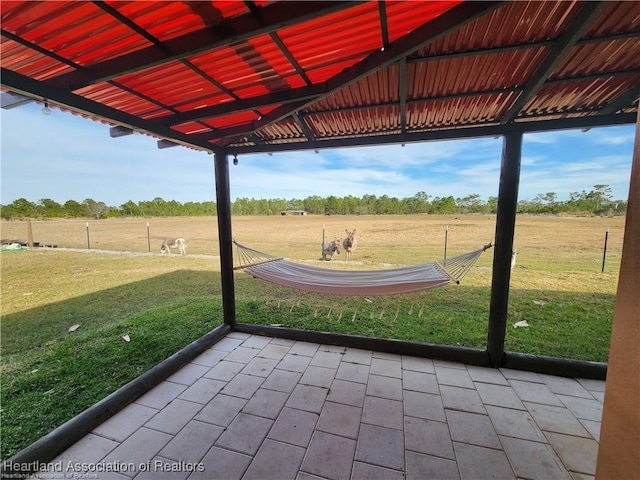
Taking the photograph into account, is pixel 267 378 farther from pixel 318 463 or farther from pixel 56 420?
pixel 56 420

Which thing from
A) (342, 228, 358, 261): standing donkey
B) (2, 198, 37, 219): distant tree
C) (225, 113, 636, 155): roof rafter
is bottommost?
(342, 228, 358, 261): standing donkey

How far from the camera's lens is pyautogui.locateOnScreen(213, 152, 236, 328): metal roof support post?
2.28m

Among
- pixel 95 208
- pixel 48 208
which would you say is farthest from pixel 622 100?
pixel 95 208

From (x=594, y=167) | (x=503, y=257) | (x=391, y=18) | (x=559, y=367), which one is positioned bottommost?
(x=559, y=367)

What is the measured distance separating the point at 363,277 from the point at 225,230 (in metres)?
1.39

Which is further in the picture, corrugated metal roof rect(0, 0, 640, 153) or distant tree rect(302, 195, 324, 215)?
distant tree rect(302, 195, 324, 215)

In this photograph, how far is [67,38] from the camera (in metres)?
0.88

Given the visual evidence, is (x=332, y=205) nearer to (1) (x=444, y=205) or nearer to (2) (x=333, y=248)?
(1) (x=444, y=205)

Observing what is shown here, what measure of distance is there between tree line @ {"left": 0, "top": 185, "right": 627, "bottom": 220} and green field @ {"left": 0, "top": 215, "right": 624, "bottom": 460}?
1.73 ft

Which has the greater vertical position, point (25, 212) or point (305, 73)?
point (305, 73)

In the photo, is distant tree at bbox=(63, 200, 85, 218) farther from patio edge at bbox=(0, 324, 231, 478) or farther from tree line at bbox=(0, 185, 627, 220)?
patio edge at bbox=(0, 324, 231, 478)

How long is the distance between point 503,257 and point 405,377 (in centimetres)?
112

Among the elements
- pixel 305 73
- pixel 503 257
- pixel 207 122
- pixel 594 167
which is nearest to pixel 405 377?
pixel 503 257

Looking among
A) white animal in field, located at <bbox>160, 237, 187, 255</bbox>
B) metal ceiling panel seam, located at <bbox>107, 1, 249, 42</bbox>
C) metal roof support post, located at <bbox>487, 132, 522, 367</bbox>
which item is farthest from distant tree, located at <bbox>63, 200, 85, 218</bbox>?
metal roof support post, located at <bbox>487, 132, 522, 367</bbox>
